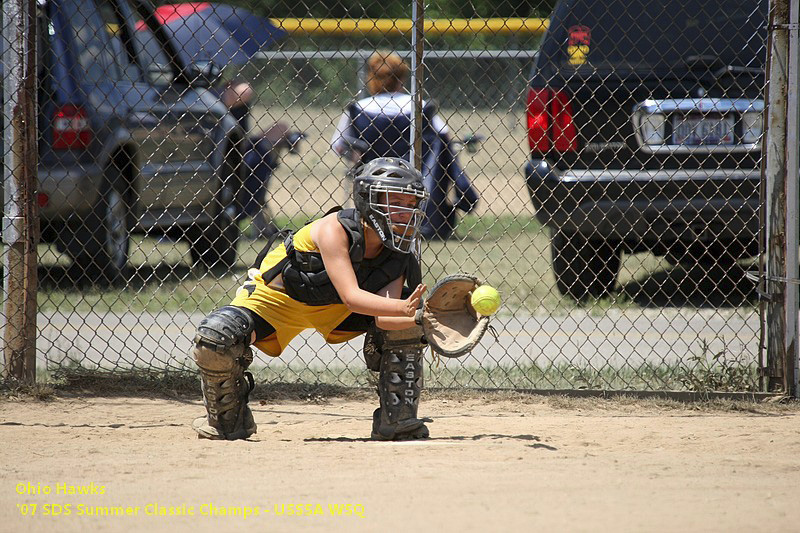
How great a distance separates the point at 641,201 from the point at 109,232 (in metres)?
4.15

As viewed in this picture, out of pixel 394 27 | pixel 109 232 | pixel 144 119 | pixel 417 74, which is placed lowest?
pixel 109 232

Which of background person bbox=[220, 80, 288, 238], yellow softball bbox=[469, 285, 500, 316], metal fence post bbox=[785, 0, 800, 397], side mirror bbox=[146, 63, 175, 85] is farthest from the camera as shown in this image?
background person bbox=[220, 80, 288, 238]

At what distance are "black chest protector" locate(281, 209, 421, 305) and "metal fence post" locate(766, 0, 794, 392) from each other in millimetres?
1979

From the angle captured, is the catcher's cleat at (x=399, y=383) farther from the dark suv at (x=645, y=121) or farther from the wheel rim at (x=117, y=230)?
the wheel rim at (x=117, y=230)

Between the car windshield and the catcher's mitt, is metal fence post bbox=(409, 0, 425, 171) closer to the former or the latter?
the catcher's mitt

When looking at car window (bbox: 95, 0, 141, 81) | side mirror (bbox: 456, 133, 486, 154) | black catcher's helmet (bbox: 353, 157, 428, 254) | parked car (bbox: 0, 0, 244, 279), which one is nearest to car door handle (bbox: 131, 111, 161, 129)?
parked car (bbox: 0, 0, 244, 279)

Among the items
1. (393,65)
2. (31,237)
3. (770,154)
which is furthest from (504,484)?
(393,65)

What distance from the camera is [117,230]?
27.0ft

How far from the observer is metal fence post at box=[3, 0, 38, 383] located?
5109 millimetres

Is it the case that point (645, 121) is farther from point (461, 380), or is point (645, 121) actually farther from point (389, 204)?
point (389, 204)

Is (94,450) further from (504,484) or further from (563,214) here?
(563,214)

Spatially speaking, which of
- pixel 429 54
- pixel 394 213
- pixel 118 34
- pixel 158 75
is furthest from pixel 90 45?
pixel 394 213

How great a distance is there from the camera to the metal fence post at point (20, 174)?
511cm

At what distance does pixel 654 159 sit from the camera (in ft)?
22.6
